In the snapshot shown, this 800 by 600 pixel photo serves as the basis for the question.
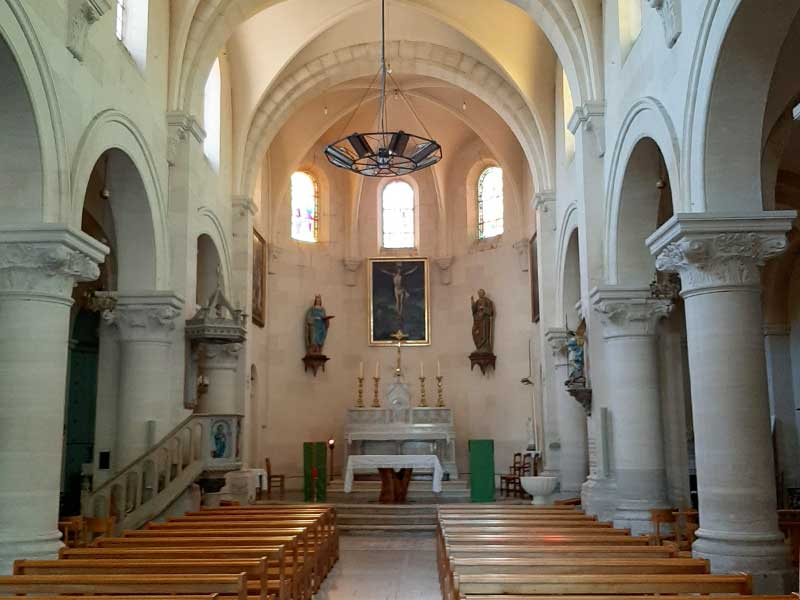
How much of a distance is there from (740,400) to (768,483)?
86 cm

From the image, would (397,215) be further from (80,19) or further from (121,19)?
(80,19)

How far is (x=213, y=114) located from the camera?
1789 centimetres

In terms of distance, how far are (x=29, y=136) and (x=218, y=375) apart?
874 cm

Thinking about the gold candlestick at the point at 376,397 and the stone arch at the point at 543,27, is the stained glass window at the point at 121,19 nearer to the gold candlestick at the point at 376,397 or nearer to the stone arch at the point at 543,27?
the stone arch at the point at 543,27

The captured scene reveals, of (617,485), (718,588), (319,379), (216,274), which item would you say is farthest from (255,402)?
(718,588)

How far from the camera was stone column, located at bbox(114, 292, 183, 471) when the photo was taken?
13758mm

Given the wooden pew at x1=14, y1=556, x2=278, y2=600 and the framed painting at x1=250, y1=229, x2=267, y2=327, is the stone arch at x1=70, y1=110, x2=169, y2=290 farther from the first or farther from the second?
the wooden pew at x1=14, y1=556, x2=278, y2=600

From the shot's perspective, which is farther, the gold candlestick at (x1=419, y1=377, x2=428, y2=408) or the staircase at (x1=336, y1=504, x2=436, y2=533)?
the gold candlestick at (x1=419, y1=377, x2=428, y2=408)

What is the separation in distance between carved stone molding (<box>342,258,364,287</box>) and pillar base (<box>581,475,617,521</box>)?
43.3 feet

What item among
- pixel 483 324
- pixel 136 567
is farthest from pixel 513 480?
pixel 136 567

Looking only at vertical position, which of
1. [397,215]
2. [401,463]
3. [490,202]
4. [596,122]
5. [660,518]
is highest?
[490,202]

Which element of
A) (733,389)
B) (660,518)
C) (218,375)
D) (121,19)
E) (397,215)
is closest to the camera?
(733,389)

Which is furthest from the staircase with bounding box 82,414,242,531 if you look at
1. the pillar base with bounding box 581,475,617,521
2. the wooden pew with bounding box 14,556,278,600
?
the pillar base with bounding box 581,475,617,521

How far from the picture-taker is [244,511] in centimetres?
1245
